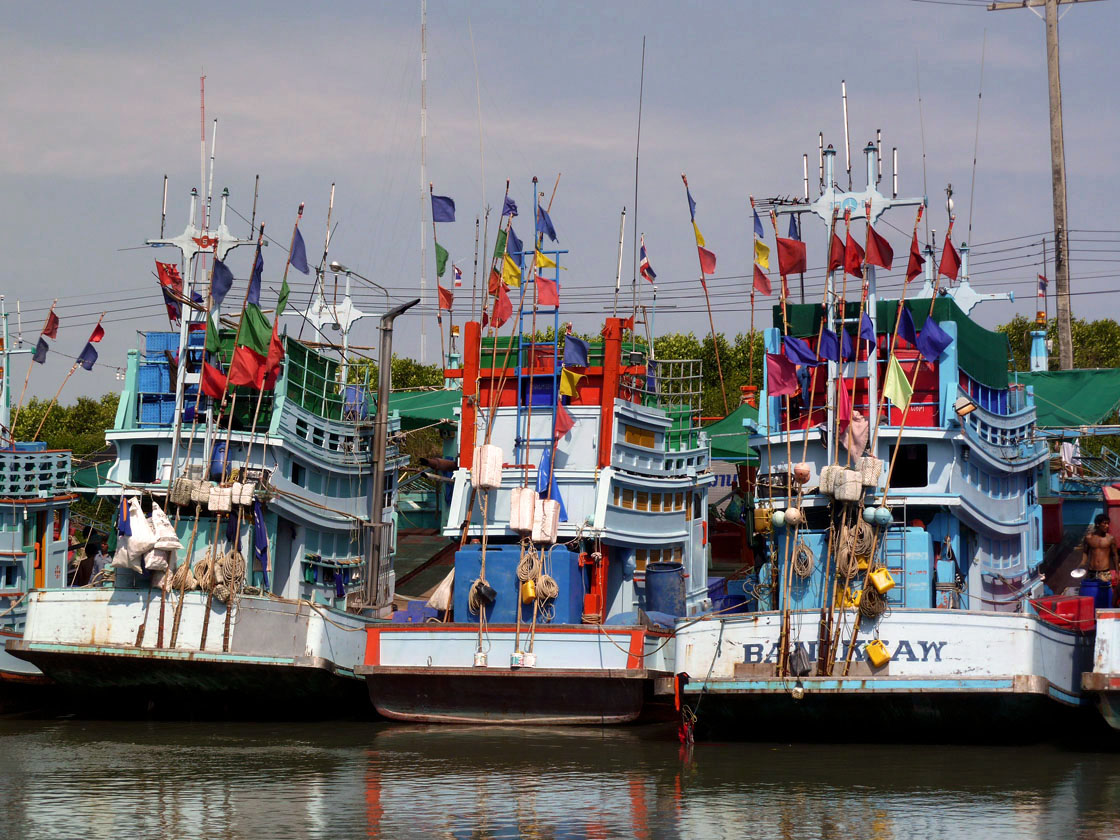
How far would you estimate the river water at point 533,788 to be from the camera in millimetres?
15781

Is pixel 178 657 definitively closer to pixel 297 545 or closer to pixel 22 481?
pixel 297 545

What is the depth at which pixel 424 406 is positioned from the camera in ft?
136

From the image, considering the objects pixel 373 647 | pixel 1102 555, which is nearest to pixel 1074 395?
pixel 1102 555

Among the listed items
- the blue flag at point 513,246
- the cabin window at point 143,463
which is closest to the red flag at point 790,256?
the blue flag at point 513,246

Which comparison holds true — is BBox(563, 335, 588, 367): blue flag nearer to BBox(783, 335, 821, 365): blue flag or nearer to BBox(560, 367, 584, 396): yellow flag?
BBox(560, 367, 584, 396): yellow flag

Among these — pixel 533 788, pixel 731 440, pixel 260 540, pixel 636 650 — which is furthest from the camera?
pixel 731 440

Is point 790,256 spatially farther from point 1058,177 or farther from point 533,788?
point 1058,177

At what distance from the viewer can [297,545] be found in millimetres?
27641

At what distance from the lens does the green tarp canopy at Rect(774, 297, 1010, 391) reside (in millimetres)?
23891

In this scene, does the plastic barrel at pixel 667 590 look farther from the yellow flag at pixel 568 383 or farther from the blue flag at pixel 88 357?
the blue flag at pixel 88 357

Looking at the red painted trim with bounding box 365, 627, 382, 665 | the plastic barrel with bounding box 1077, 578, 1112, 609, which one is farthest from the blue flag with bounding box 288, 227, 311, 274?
the plastic barrel with bounding box 1077, 578, 1112, 609

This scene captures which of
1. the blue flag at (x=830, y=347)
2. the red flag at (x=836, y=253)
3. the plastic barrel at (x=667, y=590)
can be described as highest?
the red flag at (x=836, y=253)

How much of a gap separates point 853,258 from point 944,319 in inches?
81.9

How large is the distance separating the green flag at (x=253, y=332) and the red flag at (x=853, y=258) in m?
9.89
